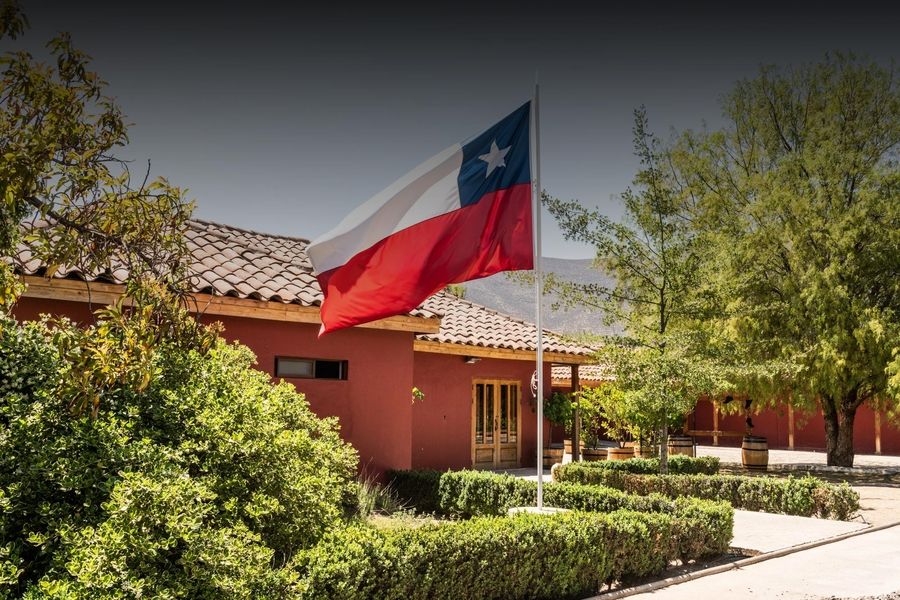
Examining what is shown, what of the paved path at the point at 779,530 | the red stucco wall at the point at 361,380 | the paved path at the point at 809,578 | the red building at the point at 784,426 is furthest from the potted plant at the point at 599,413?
the paved path at the point at 809,578

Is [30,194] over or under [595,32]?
under

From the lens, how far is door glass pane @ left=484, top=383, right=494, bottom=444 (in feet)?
63.6

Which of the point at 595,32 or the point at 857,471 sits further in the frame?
the point at 857,471

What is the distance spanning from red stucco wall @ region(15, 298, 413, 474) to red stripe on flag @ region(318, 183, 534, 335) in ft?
12.8

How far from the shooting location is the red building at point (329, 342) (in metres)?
9.59

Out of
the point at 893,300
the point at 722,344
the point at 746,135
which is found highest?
the point at 746,135

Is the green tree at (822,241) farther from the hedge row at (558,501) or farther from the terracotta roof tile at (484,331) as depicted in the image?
the hedge row at (558,501)

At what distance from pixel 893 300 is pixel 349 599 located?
715 inches

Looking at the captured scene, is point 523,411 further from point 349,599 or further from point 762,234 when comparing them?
point 349,599

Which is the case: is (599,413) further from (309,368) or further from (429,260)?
(429,260)

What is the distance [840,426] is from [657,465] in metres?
7.36

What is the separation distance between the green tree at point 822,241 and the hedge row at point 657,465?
2348mm

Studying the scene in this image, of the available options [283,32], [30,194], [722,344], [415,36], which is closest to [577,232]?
Result: [722,344]

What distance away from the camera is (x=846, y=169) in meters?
18.7
